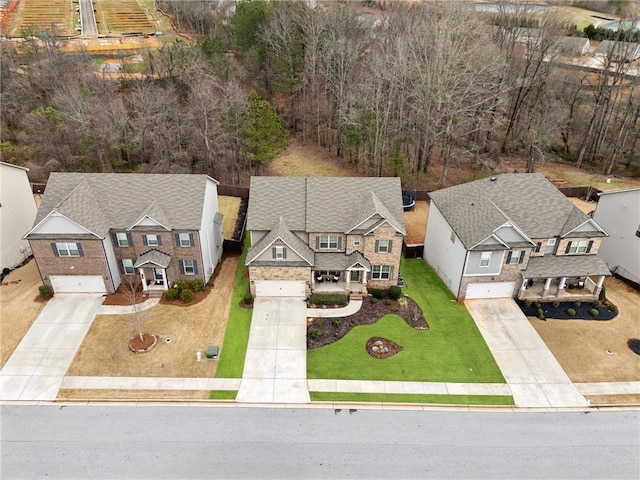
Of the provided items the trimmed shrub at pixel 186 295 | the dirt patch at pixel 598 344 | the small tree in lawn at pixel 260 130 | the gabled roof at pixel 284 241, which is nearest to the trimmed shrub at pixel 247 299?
the gabled roof at pixel 284 241

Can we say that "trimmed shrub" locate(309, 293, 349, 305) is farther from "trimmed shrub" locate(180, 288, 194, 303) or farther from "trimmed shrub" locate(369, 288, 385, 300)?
"trimmed shrub" locate(180, 288, 194, 303)

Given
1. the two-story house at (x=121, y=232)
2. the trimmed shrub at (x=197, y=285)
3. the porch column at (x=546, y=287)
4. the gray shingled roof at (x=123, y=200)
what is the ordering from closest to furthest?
the two-story house at (x=121, y=232) < the gray shingled roof at (x=123, y=200) < the porch column at (x=546, y=287) < the trimmed shrub at (x=197, y=285)

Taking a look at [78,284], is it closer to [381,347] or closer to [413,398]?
[381,347]

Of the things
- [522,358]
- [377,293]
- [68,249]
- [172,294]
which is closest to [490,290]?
[522,358]

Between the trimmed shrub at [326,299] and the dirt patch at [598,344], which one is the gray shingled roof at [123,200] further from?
the dirt patch at [598,344]

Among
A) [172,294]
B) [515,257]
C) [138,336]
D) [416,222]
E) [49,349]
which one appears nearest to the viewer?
[49,349]

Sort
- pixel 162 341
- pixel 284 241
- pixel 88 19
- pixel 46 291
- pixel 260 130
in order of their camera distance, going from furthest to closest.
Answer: pixel 88 19 < pixel 260 130 < pixel 46 291 < pixel 284 241 < pixel 162 341

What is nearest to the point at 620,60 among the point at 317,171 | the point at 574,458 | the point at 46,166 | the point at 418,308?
the point at 317,171
